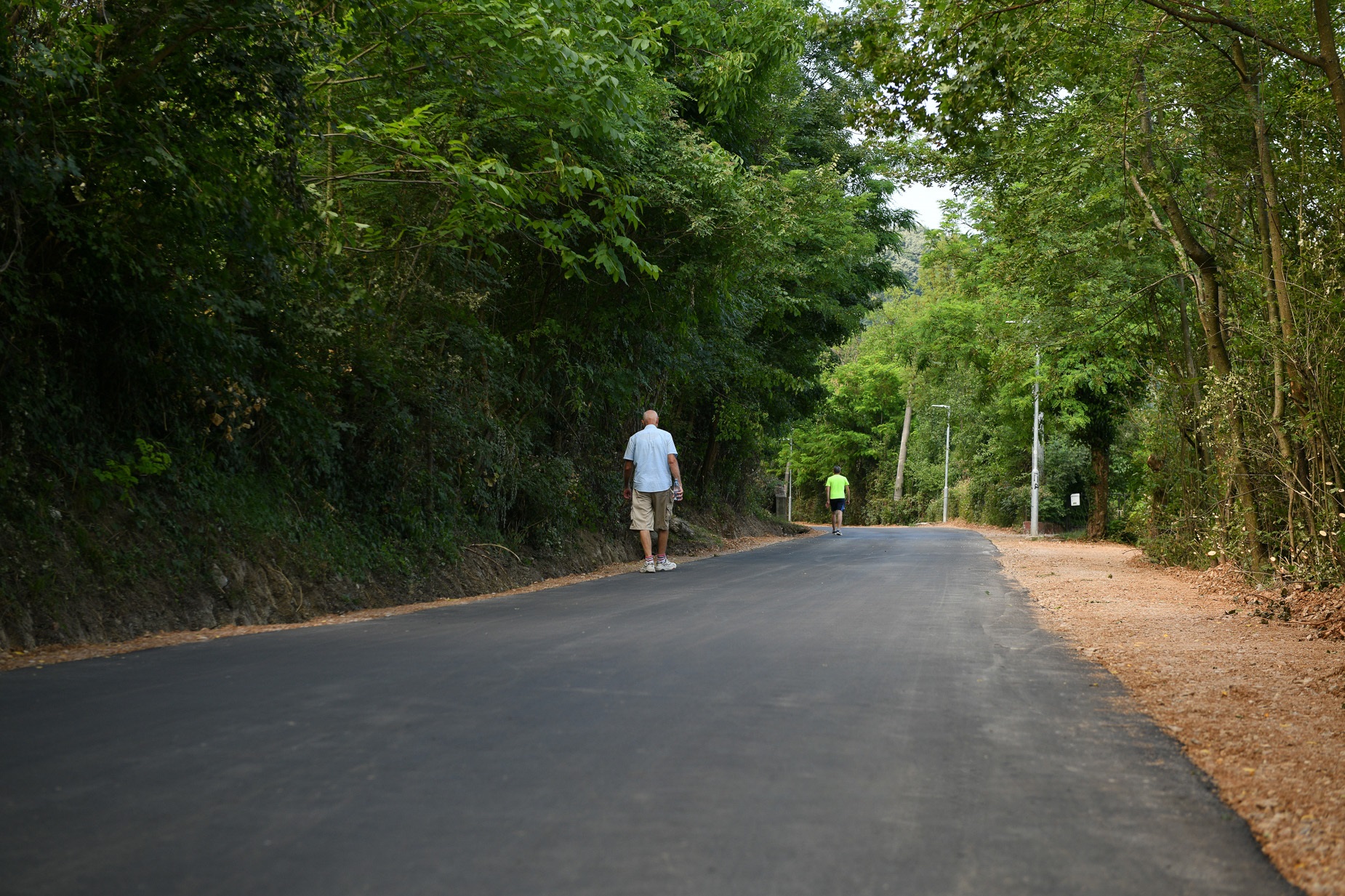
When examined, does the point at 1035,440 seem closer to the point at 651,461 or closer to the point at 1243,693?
the point at 651,461

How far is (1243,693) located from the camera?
5.92 meters

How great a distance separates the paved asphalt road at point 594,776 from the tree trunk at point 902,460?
2608 inches

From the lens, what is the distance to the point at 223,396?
909 cm

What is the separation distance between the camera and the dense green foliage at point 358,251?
7.13m

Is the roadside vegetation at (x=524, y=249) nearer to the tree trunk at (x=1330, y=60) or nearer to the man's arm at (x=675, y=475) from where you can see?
the tree trunk at (x=1330, y=60)

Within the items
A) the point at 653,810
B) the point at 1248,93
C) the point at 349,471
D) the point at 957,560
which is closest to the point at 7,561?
the point at 349,471

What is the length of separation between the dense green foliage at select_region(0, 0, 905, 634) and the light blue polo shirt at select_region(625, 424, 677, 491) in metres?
1.04

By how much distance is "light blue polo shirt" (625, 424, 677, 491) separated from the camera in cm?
1457

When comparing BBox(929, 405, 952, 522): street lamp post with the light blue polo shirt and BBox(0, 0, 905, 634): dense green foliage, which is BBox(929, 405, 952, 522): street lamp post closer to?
BBox(0, 0, 905, 634): dense green foliage

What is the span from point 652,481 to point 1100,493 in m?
22.5

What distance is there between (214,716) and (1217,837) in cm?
384

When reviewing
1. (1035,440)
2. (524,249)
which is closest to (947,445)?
(1035,440)

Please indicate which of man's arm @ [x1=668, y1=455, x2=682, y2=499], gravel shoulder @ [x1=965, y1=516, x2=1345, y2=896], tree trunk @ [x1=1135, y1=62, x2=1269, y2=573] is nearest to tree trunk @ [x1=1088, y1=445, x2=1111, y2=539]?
tree trunk @ [x1=1135, y1=62, x2=1269, y2=573]

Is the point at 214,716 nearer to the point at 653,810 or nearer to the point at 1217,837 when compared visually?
the point at 653,810
